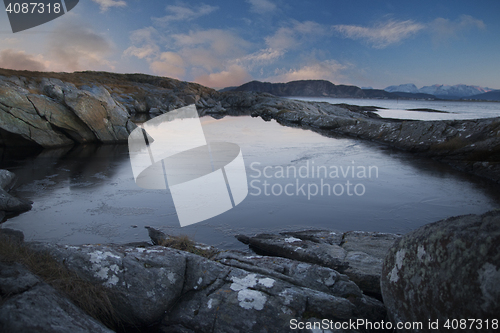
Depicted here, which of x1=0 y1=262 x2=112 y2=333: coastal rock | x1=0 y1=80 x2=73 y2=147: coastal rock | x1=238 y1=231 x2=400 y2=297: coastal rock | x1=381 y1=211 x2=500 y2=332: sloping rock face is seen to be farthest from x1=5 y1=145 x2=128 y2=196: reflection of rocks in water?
x1=381 y1=211 x2=500 y2=332: sloping rock face

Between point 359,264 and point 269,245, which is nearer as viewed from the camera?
point 359,264

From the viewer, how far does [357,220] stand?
7.34 m

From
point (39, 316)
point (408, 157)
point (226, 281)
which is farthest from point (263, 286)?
point (408, 157)

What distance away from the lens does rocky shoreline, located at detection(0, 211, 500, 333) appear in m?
2.45

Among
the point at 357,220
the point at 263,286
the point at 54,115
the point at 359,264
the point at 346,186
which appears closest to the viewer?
the point at 263,286

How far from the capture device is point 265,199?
28.4ft

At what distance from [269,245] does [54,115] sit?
17.1m

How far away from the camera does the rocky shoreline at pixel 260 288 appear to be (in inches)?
96.5

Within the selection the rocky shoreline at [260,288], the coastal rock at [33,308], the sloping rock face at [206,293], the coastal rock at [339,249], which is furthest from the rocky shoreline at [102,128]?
the coastal rock at [33,308]

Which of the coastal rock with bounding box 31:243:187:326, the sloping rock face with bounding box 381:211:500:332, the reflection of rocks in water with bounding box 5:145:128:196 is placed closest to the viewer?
the sloping rock face with bounding box 381:211:500:332

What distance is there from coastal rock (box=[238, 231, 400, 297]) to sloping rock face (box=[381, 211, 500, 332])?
142cm

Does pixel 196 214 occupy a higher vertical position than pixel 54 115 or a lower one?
lower

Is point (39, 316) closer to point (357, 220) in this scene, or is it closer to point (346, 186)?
point (357, 220)

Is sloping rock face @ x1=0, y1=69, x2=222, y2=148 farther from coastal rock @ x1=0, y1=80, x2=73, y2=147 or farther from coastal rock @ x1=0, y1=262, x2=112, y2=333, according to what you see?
A: coastal rock @ x1=0, y1=262, x2=112, y2=333
